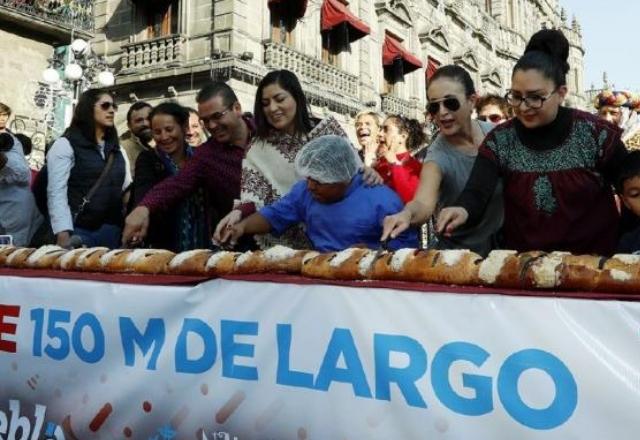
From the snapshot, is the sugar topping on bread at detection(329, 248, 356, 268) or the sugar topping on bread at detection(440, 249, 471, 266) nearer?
the sugar topping on bread at detection(440, 249, 471, 266)

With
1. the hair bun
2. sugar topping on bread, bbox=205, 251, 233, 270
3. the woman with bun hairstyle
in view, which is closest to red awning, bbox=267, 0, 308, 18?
the woman with bun hairstyle

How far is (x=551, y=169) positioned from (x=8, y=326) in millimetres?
2128

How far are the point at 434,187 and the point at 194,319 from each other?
3.84 feet

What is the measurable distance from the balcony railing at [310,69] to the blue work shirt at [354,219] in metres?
11.1

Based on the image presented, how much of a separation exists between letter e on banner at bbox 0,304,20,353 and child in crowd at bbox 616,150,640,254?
2.33 m

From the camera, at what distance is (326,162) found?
2.45 metres

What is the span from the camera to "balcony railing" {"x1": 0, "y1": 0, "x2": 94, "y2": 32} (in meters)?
13.0

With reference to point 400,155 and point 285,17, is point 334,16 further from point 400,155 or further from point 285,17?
point 400,155

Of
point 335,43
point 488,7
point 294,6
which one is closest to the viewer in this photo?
point 294,6

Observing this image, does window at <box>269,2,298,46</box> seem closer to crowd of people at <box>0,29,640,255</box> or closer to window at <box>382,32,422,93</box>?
window at <box>382,32,422,93</box>

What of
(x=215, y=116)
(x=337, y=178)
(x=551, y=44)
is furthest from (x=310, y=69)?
(x=337, y=178)

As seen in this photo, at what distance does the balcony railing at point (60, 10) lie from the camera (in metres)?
13.0

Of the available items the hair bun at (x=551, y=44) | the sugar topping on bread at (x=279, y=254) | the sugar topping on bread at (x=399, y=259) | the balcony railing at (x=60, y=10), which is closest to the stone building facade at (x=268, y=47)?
the balcony railing at (x=60, y=10)

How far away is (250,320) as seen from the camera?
1.85 metres
